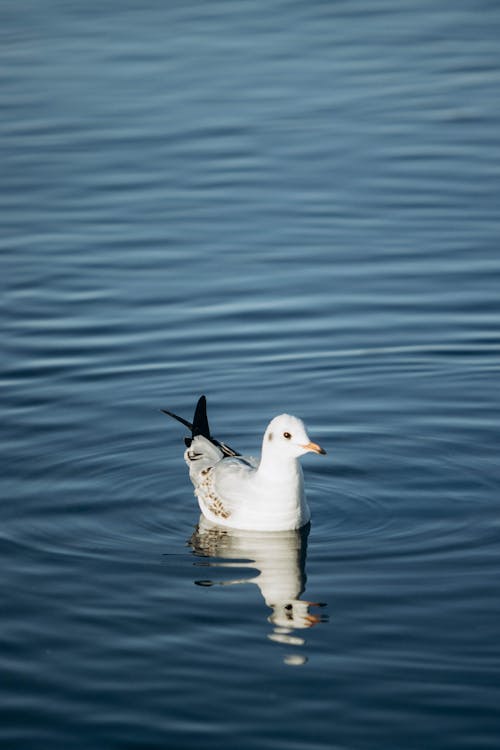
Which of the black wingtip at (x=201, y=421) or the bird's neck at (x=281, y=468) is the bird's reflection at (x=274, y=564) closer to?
the bird's neck at (x=281, y=468)

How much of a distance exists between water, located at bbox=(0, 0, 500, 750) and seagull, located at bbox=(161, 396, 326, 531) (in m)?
0.20

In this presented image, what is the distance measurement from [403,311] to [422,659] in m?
6.71

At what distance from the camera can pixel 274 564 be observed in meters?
9.97

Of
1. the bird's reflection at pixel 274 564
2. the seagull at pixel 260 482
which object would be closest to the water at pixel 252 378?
the bird's reflection at pixel 274 564

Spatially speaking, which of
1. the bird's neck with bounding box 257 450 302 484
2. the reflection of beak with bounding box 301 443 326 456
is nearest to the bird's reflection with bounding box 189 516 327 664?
the bird's neck with bounding box 257 450 302 484

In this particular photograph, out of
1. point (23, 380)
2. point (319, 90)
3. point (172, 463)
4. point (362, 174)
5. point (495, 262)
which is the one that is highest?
point (319, 90)

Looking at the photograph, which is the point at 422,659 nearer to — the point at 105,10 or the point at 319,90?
the point at 319,90

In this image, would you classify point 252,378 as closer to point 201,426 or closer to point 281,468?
point 201,426

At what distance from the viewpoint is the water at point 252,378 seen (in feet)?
27.1

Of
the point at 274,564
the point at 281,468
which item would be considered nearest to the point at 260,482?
the point at 281,468

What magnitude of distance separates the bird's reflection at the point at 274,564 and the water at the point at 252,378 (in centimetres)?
3

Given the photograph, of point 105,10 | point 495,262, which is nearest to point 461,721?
point 495,262

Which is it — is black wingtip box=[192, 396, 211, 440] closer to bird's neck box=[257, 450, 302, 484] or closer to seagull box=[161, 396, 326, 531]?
seagull box=[161, 396, 326, 531]

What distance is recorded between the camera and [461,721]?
7.75 metres
